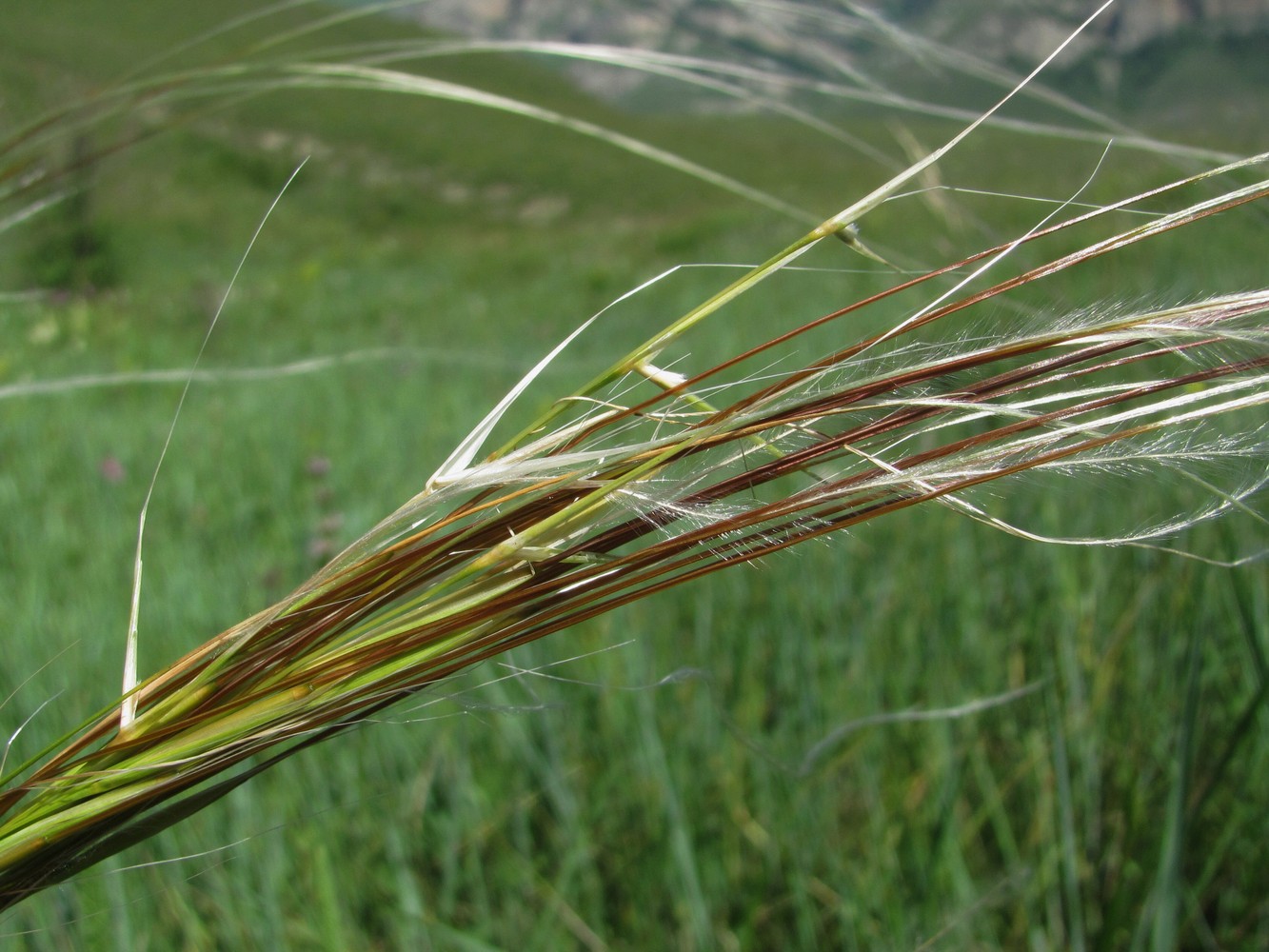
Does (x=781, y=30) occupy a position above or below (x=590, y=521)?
above

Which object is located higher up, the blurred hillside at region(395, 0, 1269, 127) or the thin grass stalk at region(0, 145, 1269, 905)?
the blurred hillside at region(395, 0, 1269, 127)

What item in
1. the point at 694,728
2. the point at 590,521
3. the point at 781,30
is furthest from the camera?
the point at 694,728

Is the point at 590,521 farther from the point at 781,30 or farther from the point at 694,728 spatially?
the point at 694,728

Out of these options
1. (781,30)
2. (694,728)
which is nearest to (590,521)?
(781,30)

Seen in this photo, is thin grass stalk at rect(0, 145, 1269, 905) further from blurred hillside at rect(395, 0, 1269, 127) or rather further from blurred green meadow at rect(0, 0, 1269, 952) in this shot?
blurred hillside at rect(395, 0, 1269, 127)

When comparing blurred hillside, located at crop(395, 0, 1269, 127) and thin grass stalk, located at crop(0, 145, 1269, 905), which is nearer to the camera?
thin grass stalk, located at crop(0, 145, 1269, 905)

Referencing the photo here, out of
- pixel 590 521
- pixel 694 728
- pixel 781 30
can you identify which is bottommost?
pixel 694 728

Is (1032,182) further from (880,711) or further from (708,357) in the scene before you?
(880,711)

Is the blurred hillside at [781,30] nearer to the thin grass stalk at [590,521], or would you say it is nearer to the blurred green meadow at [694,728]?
the blurred green meadow at [694,728]

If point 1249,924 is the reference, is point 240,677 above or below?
above

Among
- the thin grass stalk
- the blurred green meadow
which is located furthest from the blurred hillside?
the thin grass stalk

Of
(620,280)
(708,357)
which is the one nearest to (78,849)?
(708,357)
